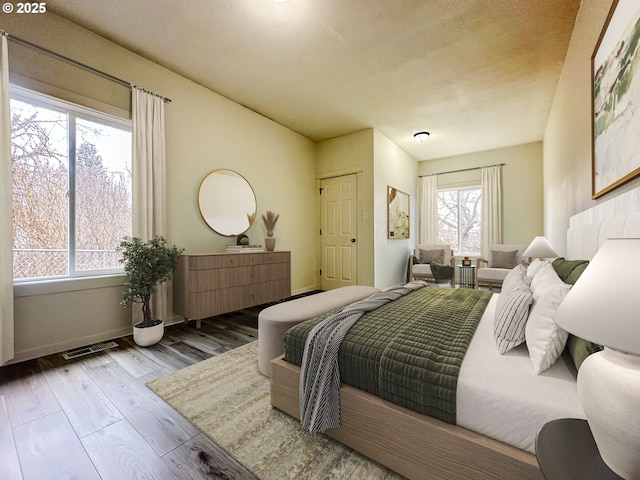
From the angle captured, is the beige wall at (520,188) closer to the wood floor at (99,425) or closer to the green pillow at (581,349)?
the green pillow at (581,349)

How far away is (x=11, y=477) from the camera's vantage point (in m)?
1.15

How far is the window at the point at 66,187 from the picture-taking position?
2.25m

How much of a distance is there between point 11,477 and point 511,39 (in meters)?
4.46

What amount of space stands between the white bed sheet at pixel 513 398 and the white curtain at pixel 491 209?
5068 mm

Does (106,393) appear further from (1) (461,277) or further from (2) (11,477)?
(1) (461,277)

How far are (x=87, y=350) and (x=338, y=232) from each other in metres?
3.71

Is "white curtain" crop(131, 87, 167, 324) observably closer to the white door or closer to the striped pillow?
the white door

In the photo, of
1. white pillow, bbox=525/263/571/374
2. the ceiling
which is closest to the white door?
the ceiling

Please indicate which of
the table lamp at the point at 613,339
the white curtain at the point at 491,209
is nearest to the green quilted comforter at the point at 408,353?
the table lamp at the point at 613,339

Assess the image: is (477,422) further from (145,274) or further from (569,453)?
(145,274)

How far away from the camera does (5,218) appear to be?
202 centimetres

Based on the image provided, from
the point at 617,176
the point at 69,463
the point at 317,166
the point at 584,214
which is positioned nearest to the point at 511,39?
the point at 584,214

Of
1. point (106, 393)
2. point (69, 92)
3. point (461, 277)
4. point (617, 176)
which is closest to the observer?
point (617, 176)

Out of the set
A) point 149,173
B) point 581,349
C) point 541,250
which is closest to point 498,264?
point 541,250
